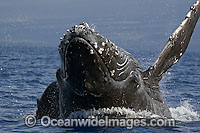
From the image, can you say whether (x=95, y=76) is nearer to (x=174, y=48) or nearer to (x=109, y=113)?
(x=109, y=113)

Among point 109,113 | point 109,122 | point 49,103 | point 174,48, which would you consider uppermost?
point 174,48

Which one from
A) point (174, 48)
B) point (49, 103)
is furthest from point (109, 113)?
point (174, 48)

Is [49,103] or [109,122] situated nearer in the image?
[109,122]

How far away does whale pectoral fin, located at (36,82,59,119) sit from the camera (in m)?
9.09

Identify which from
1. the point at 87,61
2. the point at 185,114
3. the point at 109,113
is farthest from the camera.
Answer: the point at 185,114

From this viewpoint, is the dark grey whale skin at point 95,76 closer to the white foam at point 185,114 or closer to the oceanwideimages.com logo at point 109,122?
the oceanwideimages.com logo at point 109,122

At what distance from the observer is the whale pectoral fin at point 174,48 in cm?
931

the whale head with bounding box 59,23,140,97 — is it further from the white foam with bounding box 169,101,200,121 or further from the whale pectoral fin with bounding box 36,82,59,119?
the white foam with bounding box 169,101,200,121

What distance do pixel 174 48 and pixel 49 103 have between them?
10.5ft

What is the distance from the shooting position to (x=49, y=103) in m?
9.26

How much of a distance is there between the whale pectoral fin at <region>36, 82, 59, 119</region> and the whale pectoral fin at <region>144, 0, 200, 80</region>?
7.40 feet

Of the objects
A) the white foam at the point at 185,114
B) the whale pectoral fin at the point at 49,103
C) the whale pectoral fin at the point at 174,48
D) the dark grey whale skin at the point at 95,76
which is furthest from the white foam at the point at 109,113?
the white foam at the point at 185,114

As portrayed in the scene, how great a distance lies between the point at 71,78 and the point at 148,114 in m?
2.01

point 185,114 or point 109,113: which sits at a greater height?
point 185,114
